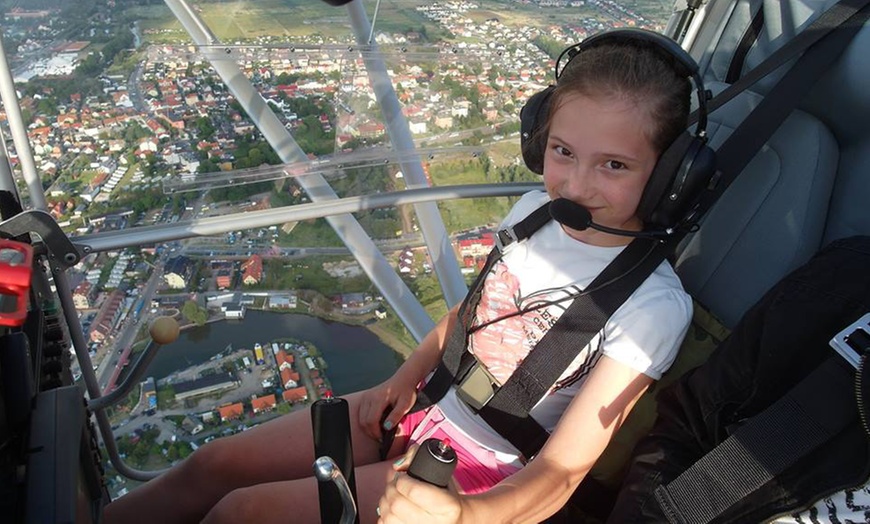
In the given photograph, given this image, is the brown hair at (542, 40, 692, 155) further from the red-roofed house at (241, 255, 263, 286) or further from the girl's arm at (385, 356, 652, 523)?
the red-roofed house at (241, 255, 263, 286)

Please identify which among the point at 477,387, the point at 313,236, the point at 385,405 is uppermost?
the point at 477,387

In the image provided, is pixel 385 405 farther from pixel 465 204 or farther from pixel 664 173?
pixel 465 204

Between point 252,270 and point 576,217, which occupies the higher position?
point 576,217

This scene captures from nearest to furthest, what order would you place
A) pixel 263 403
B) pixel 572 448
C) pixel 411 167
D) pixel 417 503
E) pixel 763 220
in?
pixel 417 503 → pixel 572 448 → pixel 763 220 → pixel 411 167 → pixel 263 403

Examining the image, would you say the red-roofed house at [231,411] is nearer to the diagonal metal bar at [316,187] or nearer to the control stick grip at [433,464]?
the diagonal metal bar at [316,187]

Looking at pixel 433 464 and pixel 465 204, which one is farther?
pixel 465 204

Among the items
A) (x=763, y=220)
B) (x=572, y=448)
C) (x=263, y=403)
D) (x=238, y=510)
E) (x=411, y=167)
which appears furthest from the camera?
(x=263, y=403)

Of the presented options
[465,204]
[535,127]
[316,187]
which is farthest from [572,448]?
[465,204]

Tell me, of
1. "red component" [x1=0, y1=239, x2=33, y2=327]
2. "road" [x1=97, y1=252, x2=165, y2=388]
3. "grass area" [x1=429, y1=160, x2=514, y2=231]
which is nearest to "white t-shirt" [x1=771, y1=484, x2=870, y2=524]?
"red component" [x1=0, y1=239, x2=33, y2=327]
